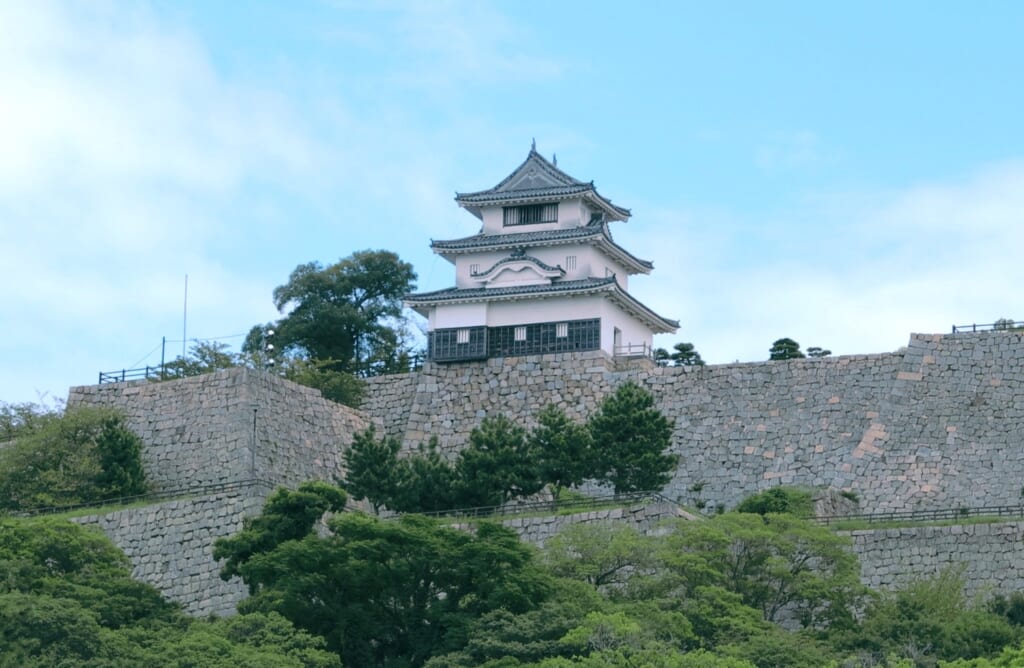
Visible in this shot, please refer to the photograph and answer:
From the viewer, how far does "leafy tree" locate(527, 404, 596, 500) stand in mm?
50812

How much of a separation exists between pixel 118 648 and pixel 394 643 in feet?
15.9

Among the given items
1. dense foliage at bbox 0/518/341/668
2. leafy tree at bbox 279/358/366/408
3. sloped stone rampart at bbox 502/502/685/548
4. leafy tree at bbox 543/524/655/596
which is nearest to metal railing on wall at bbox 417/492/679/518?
sloped stone rampart at bbox 502/502/685/548

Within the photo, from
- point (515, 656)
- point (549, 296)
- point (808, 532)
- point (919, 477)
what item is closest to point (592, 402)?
point (549, 296)

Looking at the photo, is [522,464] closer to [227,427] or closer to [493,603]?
[493,603]

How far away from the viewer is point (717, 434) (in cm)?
5681

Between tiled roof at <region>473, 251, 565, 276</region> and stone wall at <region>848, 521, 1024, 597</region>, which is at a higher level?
tiled roof at <region>473, 251, 565, 276</region>

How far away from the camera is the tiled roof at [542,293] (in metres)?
59.2

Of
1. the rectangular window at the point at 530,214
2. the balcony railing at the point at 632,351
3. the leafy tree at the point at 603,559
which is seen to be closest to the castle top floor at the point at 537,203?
the rectangular window at the point at 530,214

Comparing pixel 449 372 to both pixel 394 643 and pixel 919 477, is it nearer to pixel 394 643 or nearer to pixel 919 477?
pixel 919 477

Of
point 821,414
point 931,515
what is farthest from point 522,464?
point 821,414

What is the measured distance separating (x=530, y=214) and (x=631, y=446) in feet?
38.3

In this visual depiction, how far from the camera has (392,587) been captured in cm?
4453

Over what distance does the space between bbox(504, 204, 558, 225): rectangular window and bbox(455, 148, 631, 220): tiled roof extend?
336 mm

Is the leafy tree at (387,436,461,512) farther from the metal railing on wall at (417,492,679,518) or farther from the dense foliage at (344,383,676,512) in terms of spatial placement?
the metal railing on wall at (417,492,679,518)
